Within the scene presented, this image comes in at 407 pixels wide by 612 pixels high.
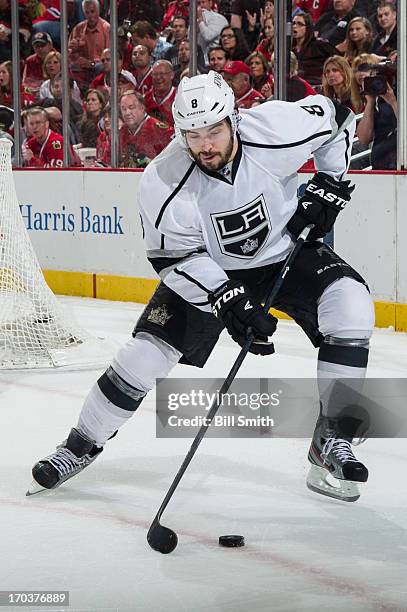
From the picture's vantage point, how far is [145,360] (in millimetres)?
3062

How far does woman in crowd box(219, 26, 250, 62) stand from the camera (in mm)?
7191

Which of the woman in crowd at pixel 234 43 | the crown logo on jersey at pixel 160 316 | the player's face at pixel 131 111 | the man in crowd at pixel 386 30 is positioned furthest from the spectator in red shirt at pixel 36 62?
the crown logo on jersey at pixel 160 316

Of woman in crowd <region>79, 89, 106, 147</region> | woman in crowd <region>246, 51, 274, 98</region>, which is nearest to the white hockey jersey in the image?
woman in crowd <region>246, 51, 274, 98</region>

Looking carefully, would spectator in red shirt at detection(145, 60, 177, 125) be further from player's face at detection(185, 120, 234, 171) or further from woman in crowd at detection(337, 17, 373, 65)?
player's face at detection(185, 120, 234, 171)

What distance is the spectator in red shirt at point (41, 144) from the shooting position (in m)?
8.47

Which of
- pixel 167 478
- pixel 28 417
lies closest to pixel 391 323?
pixel 28 417

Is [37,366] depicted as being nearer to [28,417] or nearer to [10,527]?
[28,417]

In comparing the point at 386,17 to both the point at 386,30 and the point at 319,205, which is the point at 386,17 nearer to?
the point at 386,30

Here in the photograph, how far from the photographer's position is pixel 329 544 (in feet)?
8.68

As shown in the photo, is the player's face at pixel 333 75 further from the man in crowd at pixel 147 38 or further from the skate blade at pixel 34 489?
the skate blade at pixel 34 489

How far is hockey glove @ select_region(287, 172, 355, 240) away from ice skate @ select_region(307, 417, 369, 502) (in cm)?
48

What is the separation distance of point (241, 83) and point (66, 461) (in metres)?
4.32

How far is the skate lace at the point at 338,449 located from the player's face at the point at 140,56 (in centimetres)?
524

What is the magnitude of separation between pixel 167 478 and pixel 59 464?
0.31 metres
